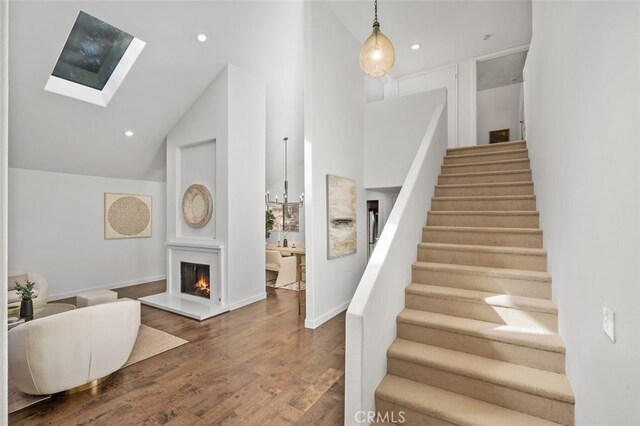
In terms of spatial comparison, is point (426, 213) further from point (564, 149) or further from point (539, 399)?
point (539, 399)

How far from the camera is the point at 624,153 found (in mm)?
1056

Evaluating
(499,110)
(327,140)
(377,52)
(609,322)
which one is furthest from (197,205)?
(499,110)

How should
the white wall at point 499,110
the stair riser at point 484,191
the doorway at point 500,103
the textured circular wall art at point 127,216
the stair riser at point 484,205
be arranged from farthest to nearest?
the white wall at point 499,110 → the doorway at point 500,103 → the textured circular wall art at point 127,216 → the stair riser at point 484,191 → the stair riser at point 484,205

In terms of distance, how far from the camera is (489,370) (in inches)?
75.7

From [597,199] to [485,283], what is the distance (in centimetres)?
137

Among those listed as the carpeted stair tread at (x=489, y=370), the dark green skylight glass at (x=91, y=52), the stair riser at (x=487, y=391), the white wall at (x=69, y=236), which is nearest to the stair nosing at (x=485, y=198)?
the carpeted stair tread at (x=489, y=370)

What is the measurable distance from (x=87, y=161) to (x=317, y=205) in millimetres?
4502

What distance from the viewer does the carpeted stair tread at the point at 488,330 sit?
76.3 inches

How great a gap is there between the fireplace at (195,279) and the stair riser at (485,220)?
3741 mm

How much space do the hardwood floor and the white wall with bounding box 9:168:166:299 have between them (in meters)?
3.19

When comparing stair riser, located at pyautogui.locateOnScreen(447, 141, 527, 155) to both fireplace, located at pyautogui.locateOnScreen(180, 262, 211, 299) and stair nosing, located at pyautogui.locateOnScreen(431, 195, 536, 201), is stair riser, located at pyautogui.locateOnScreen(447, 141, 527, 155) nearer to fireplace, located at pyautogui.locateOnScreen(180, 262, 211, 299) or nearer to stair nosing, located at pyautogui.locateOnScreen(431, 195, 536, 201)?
stair nosing, located at pyautogui.locateOnScreen(431, 195, 536, 201)

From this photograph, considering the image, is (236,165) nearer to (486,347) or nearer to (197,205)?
(197,205)

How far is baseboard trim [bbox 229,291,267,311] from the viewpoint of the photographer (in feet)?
15.5

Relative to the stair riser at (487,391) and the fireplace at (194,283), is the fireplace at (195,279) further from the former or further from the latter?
the stair riser at (487,391)
